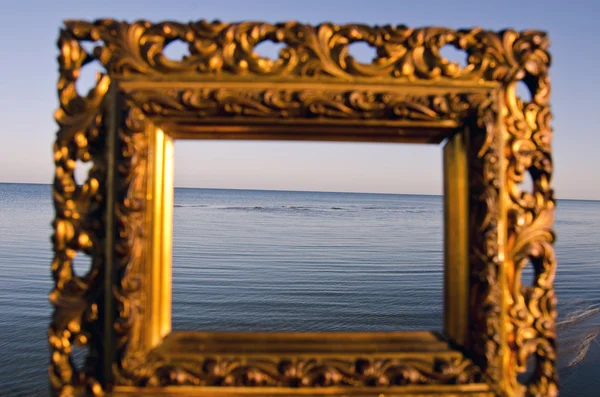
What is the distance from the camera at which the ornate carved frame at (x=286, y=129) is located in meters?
1.24

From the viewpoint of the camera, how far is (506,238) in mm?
1285

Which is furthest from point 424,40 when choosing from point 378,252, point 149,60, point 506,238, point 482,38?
point 378,252

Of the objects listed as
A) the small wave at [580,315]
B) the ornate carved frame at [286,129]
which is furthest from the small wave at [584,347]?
the ornate carved frame at [286,129]

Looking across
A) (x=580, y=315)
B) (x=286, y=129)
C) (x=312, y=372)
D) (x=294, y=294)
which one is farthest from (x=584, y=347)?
(x=286, y=129)

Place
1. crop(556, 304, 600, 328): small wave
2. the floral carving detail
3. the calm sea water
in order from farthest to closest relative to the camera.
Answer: crop(556, 304, 600, 328): small wave → the calm sea water → the floral carving detail

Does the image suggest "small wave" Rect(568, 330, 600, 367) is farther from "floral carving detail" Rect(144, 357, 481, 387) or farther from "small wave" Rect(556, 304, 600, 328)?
"floral carving detail" Rect(144, 357, 481, 387)

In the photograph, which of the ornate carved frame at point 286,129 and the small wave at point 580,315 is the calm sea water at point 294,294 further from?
the ornate carved frame at point 286,129

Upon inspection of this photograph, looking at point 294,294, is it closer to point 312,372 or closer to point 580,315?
point 580,315

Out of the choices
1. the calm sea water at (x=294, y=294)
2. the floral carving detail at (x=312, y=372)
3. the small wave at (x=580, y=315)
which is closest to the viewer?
the floral carving detail at (x=312, y=372)

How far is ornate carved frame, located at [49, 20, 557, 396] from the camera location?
48.9 inches

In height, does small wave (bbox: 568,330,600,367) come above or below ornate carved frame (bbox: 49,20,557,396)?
below

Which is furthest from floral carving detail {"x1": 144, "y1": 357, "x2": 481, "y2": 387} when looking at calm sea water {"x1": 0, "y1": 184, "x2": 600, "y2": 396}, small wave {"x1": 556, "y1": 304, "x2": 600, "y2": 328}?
small wave {"x1": 556, "y1": 304, "x2": 600, "y2": 328}

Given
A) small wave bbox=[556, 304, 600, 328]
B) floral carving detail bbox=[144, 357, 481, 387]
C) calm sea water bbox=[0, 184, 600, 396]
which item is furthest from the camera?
small wave bbox=[556, 304, 600, 328]

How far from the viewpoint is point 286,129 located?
131 centimetres
